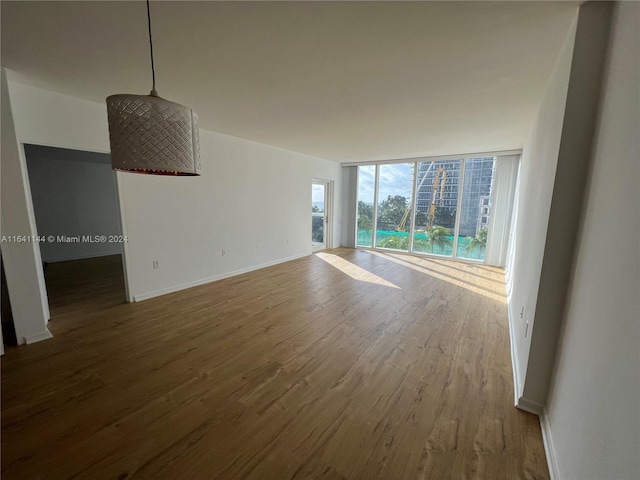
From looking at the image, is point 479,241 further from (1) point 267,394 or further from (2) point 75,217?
(2) point 75,217

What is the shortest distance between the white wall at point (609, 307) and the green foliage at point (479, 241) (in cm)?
492

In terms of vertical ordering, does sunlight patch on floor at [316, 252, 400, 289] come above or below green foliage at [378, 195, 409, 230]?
below

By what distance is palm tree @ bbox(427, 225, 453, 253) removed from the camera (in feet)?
20.6

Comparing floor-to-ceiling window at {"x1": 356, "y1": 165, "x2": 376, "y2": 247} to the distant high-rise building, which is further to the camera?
floor-to-ceiling window at {"x1": 356, "y1": 165, "x2": 376, "y2": 247}

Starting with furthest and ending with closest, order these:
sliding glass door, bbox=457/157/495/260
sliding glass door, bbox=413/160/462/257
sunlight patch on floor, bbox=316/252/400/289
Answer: sliding glass door, bbox=413/160/462/257, sliding glass door, bbox=457/157/495/260, sunlight patch on floor, bbox=316/252/400/289

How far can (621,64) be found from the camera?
1140mm

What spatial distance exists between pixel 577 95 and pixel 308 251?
5609 mm

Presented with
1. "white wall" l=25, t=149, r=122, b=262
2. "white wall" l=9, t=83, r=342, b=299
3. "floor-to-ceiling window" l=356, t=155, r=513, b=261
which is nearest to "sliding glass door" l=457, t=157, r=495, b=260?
"floor-to-ceiling window" l=356, t=155, r=513, b=261

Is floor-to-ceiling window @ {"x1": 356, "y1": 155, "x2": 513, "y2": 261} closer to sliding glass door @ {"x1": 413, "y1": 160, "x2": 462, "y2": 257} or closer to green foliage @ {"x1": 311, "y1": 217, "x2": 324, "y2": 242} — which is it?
sliding glass door @ {"x1": 413, "y1": 160, "x2": 462, "y2": 257}

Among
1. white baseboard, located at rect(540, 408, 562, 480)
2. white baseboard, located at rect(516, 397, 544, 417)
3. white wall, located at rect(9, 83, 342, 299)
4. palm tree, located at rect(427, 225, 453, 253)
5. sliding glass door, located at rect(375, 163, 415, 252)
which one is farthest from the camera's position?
sliding glass door, located at rect(375, 163, 415, 252)

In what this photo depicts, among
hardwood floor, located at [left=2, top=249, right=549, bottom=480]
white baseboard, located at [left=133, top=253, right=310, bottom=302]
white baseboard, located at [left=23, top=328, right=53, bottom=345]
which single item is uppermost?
white baseboard, located at [left=133, top=253, right=310, bottom=302]

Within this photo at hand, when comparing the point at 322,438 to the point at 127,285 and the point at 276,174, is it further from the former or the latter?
the point at 276,174

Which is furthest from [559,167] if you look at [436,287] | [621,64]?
[436,287]

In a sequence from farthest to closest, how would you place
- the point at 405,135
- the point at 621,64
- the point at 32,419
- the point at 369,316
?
1. the point at 405,135
2. the point at 369,316
3. the point at 32,419
4. the point at 621,64
